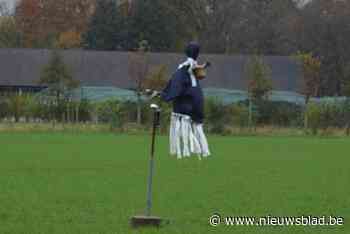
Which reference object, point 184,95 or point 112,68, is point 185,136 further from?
point 112,68

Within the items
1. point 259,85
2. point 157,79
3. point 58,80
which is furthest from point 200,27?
point 157,79

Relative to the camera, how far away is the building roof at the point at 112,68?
70.2 metres

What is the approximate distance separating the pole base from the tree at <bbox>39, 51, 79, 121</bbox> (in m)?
43.2

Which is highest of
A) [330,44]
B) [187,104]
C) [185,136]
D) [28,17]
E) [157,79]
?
[28,17]

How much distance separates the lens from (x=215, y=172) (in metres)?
20.6

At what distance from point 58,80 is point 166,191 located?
43676mm

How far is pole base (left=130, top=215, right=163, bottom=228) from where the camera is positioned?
→ 1111cm

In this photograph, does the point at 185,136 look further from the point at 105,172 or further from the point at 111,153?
the point at 111,153

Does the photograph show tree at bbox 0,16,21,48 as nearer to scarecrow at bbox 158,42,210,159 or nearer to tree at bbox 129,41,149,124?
tree at bbox 129,41,149,124

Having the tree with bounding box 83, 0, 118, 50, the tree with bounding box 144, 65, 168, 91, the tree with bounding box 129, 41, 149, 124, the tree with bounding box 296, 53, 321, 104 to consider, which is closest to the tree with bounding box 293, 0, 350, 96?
the tree with bounding box 296, 53, 321, 104

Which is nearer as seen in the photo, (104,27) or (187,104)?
(187,104)

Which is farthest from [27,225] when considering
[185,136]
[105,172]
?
[105,172]

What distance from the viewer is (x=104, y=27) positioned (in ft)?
268

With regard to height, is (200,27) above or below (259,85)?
above
